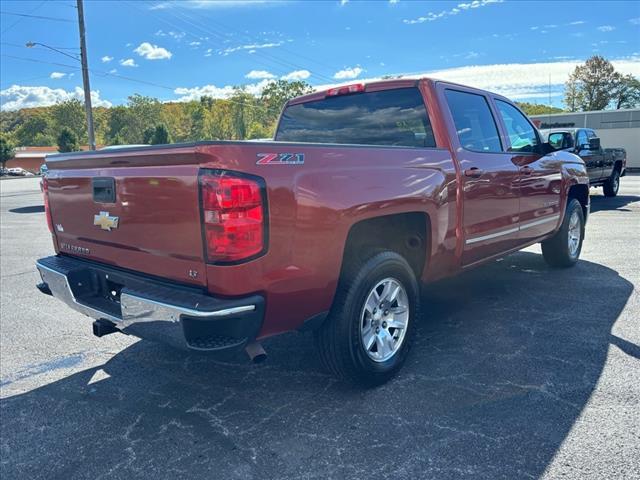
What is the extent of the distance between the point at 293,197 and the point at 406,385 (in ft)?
5.07

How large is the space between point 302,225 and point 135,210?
95 cm

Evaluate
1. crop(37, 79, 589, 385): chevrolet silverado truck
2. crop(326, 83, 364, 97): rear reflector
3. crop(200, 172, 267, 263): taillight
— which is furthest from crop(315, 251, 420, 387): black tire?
crop(326, 83, 364, 97): rear reflector

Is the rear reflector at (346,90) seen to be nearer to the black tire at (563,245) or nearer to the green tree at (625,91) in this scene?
the black tire at (563,245)

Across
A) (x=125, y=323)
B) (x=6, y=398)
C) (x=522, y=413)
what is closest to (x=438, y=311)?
(x=522, y=413)

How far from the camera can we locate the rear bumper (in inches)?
98.9

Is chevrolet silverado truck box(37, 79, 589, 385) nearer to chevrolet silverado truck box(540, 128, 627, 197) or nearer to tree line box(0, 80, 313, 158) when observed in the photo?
chevrolet silverado truck box(540, 128, 627, 197)

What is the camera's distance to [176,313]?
2.53 metres

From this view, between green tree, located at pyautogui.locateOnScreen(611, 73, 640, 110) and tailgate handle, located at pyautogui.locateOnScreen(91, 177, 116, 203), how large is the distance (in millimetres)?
84477

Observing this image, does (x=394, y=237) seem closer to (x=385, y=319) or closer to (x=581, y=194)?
(x=385, y=319)

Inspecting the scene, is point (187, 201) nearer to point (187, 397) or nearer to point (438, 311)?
point (187, 397)

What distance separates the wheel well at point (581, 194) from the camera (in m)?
6.25

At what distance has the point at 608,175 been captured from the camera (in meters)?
14.0

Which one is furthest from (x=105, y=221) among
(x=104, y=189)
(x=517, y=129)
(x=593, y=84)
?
(x=593, y=84)

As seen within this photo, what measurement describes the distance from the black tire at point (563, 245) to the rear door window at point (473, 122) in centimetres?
194
